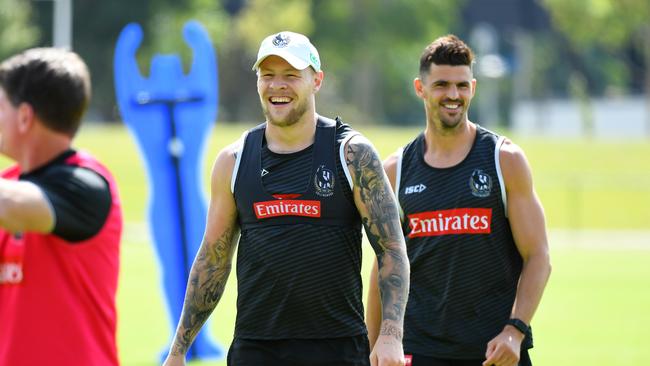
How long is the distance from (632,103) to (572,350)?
195 ft

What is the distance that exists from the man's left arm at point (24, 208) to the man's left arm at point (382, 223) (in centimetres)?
153

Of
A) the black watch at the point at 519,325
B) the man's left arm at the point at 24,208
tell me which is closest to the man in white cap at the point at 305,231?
the black watch at the point at 519,325

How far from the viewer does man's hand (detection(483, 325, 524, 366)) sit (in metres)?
6.05

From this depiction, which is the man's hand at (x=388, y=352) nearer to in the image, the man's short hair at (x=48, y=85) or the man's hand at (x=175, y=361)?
the man's hand at (x=175, y=361)

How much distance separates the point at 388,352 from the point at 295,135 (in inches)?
41.6

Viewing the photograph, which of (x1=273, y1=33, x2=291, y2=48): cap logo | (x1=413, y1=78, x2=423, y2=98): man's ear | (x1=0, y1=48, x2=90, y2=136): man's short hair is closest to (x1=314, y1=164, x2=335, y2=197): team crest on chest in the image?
(x1=273, y1=33, x2=291, y2=48): cap logo

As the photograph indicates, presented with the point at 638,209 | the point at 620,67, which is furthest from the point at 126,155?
the point at 620,67

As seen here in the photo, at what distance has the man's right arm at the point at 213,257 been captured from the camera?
5.64m

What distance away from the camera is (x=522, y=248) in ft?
20.6

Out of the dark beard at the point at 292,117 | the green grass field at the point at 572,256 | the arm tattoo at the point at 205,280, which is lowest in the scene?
the green grass field at the point at 572,256

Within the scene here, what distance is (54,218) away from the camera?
14.5ft

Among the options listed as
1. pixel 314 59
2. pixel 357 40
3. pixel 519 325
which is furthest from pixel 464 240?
pixel 357 40

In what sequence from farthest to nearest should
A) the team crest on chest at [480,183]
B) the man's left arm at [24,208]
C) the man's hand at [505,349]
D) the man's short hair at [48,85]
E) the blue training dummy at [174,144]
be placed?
the blue training dummy at [174,144]
the team crest on chest at [480,183]
the man's hand at [505,349]
the man's short hair at [48,85]
the man's left arm at [24,208]

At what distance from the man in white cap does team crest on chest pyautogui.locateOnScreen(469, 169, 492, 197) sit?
954mm
